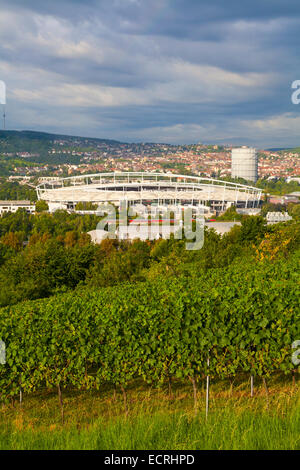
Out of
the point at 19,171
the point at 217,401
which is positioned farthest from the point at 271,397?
the point at 19,171

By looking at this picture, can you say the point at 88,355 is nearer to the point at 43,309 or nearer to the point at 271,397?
the point at 43,309

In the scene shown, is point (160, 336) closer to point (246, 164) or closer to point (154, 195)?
point (154, 195)

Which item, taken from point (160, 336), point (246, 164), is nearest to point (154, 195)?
point (160, 336)

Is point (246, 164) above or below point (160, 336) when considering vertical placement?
above

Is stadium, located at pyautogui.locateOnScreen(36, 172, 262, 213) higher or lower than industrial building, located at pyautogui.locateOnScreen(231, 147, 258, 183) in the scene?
lower

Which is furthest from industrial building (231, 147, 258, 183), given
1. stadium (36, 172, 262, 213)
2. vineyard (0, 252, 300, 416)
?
vineyard (0, 252, 300, 416)

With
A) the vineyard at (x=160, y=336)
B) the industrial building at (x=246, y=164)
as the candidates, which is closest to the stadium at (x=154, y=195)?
the industrial building at (x=246, y=164)

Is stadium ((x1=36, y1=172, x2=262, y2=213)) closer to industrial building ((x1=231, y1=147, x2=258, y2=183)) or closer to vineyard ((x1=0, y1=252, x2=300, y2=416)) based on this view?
industrial building ((x1=231, y1=147, x2=258, y2=183))
